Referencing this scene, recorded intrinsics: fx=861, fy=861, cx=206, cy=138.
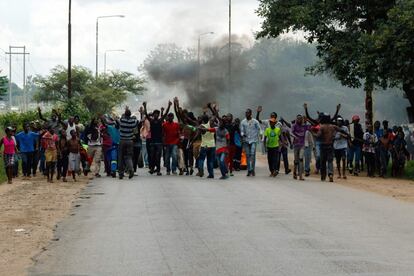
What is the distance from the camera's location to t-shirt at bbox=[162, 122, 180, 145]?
22.2 m

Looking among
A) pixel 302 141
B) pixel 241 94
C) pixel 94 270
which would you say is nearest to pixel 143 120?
pixel 302 141

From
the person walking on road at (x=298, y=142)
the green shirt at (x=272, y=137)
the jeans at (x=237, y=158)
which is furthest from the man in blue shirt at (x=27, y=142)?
the person walking on road at (x=298, y=142)

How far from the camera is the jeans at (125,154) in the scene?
21.3m

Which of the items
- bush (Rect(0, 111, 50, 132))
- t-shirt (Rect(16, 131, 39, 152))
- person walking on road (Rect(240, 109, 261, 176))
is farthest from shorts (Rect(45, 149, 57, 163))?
bush (Rect(0, 111, 50, 132))

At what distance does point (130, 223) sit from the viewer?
40.0 feet

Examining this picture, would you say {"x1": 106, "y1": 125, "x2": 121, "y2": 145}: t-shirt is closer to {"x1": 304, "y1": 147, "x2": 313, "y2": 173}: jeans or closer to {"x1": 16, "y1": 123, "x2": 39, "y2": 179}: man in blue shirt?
{"x1": 16, "y1": 123, "x2": 39, "y2": 179}: man in blue shirt

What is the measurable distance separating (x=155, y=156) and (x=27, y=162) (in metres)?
3.36

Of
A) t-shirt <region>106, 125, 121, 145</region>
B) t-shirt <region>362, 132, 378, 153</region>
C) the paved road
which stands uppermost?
t-shirt <region>106, 125, 121, 145</region>

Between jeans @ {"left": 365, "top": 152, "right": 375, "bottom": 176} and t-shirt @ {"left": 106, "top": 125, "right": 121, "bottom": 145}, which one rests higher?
t-shirt @ {"left": 106, "top": 125, "right": 121, "bottom": 145}

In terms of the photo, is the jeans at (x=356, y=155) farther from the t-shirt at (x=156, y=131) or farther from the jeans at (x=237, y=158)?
the t-shirt at (x=156, y=131)

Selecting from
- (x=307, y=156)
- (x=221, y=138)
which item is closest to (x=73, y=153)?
(x=221, y=138)

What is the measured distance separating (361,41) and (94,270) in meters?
17.0

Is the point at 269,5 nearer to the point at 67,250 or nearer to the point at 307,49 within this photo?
the point at 67,250

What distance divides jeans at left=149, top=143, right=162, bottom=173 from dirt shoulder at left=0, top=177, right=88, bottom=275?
191cm
